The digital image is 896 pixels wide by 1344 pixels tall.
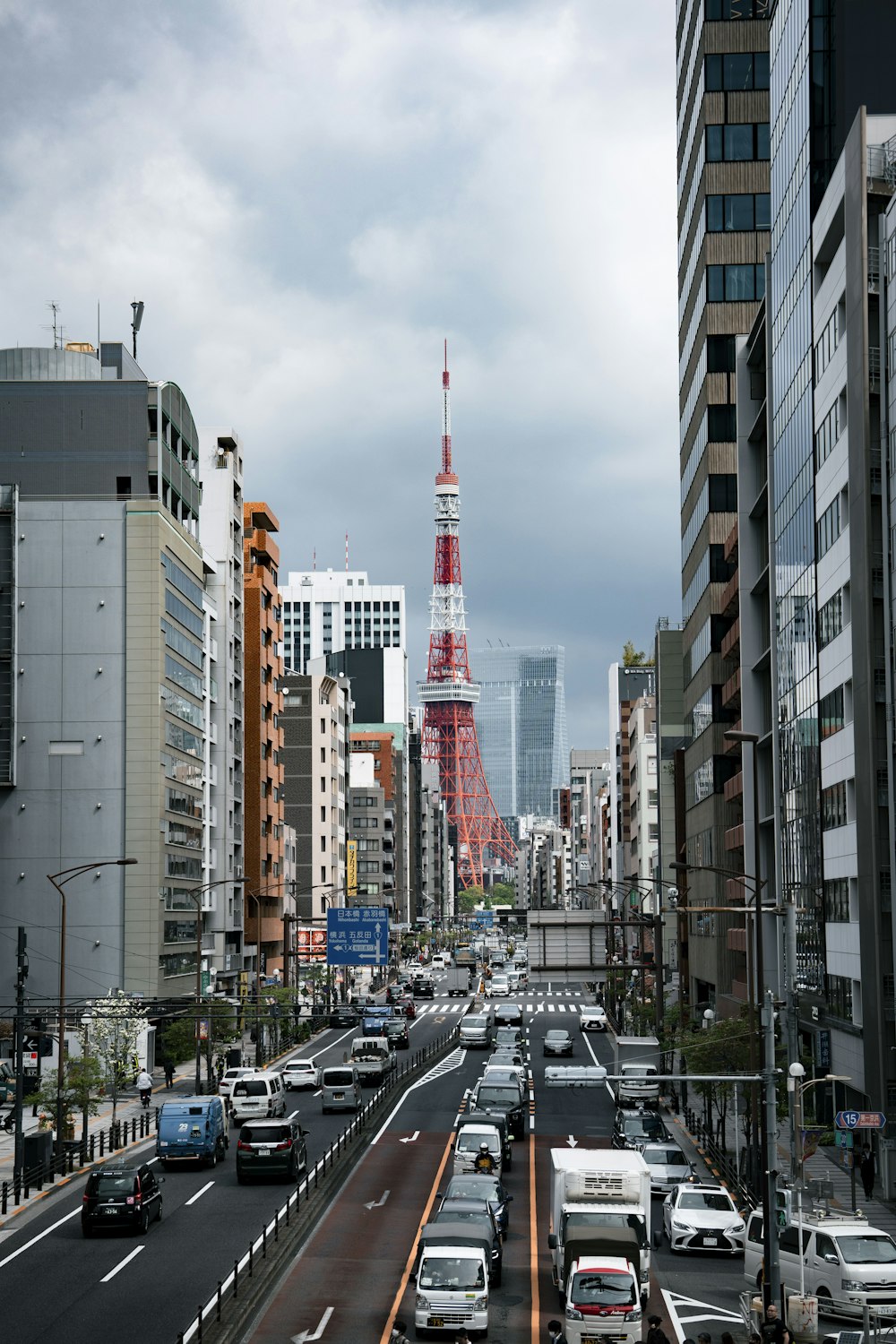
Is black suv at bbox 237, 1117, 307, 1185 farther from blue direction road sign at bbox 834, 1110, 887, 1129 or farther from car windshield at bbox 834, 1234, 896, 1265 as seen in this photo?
car windshield at bbox 834, 1234, 896, 1265

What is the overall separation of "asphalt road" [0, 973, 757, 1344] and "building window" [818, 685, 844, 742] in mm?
16681

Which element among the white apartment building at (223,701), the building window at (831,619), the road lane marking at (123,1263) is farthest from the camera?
the white apartment building at (223,701)

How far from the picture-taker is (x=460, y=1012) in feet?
464

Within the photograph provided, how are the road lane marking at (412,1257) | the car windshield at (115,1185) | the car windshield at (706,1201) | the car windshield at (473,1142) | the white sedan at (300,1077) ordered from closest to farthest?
the road lane marking at (412,1257), the car windshield at (706,1201), the car windshield at (115,1185), the car windshield at (473,1142), the white sedan at (300,1077)

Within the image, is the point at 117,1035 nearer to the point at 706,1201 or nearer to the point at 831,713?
the point at 831,713

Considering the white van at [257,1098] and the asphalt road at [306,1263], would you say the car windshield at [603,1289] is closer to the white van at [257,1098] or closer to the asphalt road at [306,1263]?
the asphalt road at [306,1263]

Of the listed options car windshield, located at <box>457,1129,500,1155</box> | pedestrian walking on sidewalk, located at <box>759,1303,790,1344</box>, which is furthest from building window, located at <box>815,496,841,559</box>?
pedestrian walking on sidewalk, located at <box>759,1303,790,1344</box>

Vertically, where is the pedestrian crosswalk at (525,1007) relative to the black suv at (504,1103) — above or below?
below

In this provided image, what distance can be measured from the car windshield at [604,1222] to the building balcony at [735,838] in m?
46.3

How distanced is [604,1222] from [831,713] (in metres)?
28.0

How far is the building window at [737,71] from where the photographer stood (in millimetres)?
92938

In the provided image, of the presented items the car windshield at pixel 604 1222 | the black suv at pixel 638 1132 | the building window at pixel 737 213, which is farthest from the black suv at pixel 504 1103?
the building window at pixel 737 213

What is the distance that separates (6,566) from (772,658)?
45.3 m

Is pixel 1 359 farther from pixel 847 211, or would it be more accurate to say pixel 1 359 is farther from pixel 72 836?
pixel 847 211
